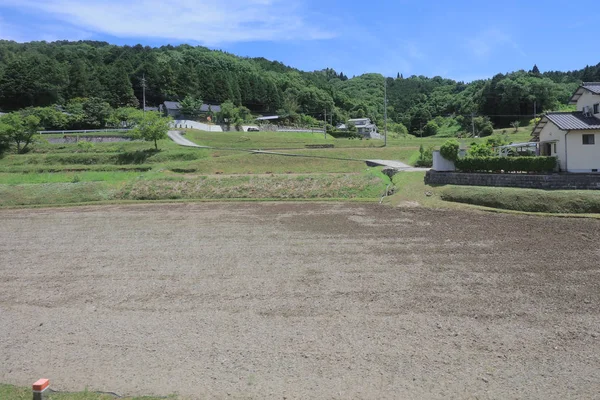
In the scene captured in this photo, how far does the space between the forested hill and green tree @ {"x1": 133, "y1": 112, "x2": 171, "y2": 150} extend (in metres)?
39.9

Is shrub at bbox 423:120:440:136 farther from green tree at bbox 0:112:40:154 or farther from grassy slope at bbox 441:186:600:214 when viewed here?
green tree at bbox 0:112:40:154

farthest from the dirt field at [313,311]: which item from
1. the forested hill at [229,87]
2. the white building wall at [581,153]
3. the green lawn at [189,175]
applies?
the forested hill at [229,87]

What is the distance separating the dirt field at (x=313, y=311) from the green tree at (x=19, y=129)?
3216 cm

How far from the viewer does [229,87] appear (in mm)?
88750

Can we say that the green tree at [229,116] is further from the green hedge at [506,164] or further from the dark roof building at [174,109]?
the green hedge at [506,164]

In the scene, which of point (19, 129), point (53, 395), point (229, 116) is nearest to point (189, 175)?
point (53, 395)

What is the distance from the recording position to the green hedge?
2022 cm

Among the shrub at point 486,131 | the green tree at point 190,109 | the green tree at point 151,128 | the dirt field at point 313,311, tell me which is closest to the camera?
the dirt field at point 313,311

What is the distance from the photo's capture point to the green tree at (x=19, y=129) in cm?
4041

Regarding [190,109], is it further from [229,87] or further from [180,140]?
[180,140]

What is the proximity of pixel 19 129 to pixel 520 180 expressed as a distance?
45.7m

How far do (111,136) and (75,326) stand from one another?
45248 millimetres

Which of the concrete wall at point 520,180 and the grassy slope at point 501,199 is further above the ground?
the concrete wall at point 520,180

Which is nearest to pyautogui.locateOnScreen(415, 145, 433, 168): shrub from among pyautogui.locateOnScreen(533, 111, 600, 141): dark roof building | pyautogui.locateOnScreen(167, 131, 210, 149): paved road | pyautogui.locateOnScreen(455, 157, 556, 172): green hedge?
pyautogui.locateOnScreen(455, 157, 556, 172): green hedge
